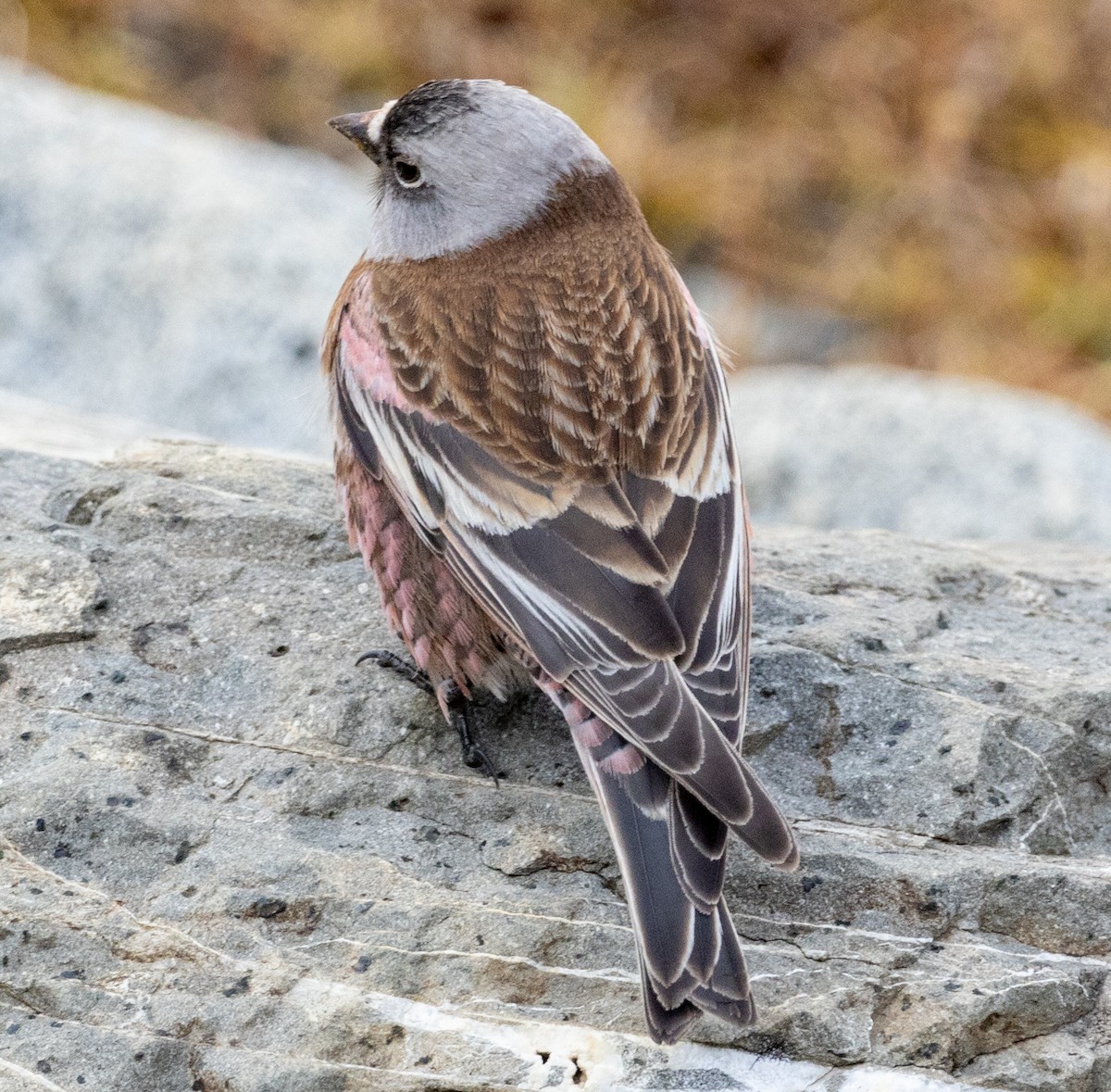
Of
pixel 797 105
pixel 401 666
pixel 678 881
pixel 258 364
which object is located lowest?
pixel 258 364

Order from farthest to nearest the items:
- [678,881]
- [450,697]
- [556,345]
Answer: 1. [556,345]
2. [450,697]
3. [678,881]

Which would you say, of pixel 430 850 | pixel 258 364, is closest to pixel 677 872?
pixel 430 850

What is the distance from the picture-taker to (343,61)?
8.66 metres

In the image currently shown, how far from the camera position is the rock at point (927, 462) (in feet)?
21.2

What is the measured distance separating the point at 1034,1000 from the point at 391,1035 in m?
1.22

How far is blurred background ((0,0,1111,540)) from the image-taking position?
8195mm

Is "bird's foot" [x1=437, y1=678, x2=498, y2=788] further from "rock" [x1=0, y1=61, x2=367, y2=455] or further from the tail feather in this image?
"rock" [x1=0, y1=61, x2=367, y2=455]

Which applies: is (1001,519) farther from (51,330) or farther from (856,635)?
(51,330)

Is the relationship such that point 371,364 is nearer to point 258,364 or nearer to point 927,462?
point 258,364

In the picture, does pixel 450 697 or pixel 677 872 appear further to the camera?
pixel 450 697

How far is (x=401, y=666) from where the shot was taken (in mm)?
3904

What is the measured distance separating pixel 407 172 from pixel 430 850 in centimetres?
189

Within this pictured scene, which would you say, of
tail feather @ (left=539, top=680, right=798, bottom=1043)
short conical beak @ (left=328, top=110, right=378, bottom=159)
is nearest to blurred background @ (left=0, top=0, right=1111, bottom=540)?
short conical beak @ (left=328, top=110, right=378, bottom=159)

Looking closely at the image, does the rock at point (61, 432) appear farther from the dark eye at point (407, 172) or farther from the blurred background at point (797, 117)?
the blurred background at point (797, 117)
